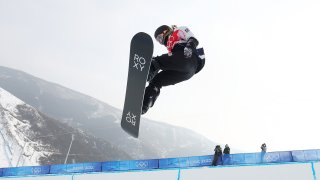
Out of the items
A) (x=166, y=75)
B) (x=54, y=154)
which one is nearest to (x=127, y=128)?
(x=166, y=75)

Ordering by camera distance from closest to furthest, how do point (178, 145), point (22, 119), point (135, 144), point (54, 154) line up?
point (54, 154) → point (22, 119) → point (135, 144) → point (178, 145)

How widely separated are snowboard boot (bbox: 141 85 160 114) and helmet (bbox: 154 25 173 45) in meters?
0.84

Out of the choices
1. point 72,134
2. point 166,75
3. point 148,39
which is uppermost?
point 72,134

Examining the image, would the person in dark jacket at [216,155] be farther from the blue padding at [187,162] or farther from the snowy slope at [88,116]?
the snowy slope at [88,116]

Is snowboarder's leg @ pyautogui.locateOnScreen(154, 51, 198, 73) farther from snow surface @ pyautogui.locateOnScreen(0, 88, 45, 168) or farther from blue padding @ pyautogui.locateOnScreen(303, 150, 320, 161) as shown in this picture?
snow surface @ pyautogui.locateOnScreen(0, 88, 45, 168)

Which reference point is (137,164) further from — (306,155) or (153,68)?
(153,68)

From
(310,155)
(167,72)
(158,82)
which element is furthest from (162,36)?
(310,155)

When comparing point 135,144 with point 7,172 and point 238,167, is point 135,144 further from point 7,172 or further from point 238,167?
point 238,167

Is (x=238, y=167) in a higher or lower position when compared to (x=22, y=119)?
lower

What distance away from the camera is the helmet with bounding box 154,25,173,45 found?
528 centimetres

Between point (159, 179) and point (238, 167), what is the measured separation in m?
2.64

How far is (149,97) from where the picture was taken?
483 cm

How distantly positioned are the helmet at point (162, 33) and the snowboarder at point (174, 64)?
0.23 ft

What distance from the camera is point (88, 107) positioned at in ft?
634
